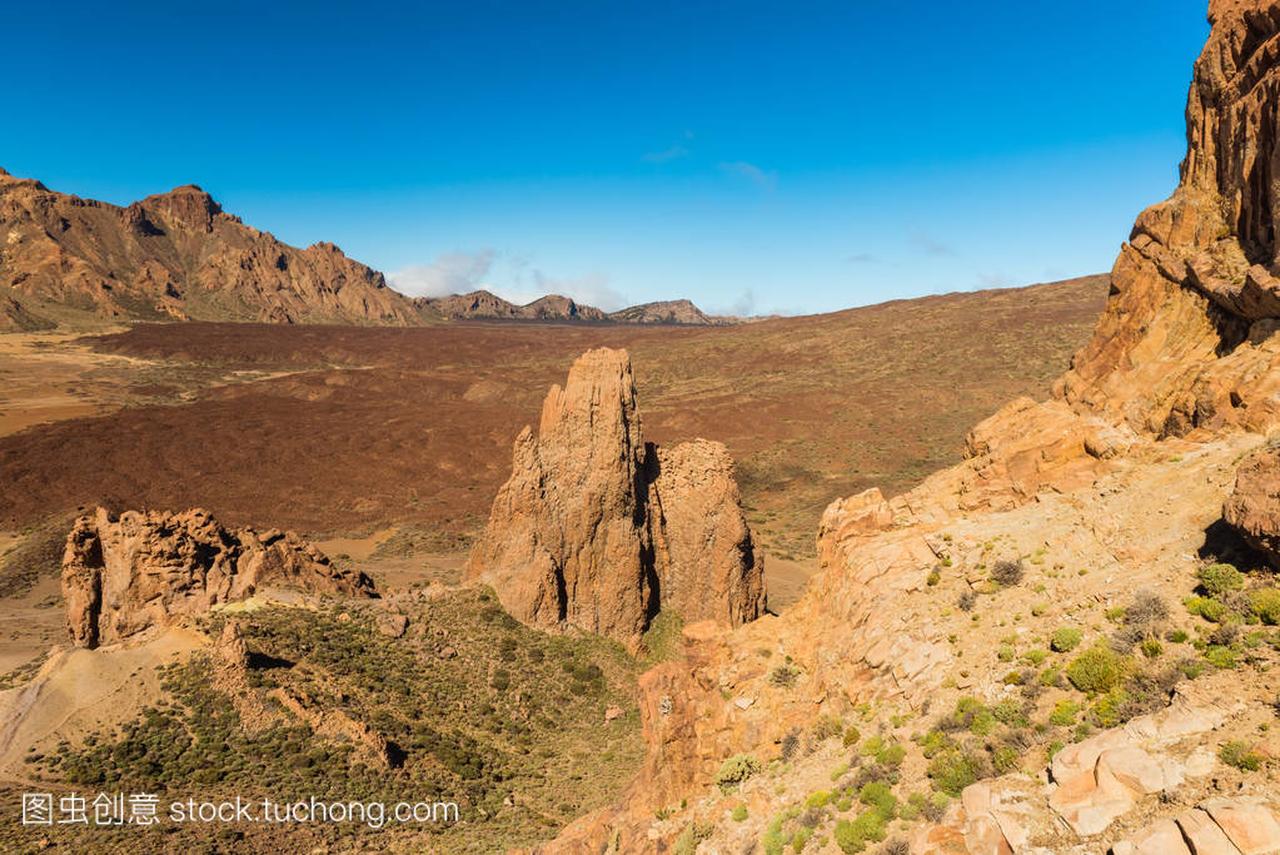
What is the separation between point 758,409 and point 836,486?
32.6 m

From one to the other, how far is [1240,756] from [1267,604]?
384 centimetres

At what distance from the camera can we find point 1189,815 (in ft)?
23.9

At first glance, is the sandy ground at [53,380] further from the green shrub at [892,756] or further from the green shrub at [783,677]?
the green shrub at [892,756]

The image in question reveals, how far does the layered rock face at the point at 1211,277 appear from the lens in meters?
15.6

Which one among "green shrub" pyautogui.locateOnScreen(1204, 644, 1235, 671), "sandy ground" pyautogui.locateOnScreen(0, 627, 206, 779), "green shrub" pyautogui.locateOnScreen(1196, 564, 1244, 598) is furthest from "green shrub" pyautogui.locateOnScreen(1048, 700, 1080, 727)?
"sandy ground" pyautogui.locateOnScreen(0, 627, 206, 779)

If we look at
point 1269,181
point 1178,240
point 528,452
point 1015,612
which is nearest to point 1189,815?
point 1015,612

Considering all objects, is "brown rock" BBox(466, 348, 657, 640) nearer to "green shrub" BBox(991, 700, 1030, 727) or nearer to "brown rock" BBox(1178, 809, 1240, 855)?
"green shrub" BBox(991, 700, 1030, 727)

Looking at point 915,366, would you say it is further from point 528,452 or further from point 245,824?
point 245,824

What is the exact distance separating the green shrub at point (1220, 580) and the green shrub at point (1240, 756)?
428 centimetres

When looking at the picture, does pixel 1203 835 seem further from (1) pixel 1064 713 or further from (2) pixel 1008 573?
(2) pixel 1008 573

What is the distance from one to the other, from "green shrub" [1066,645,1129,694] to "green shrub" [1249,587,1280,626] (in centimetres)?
202

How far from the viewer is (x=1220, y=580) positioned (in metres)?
11.5

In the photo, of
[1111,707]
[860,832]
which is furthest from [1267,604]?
[860,832]

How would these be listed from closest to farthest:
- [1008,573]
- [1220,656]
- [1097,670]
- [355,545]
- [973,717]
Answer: [1220,656] → [1097,670] → [973,717] → [1008,573] → [355,545]
